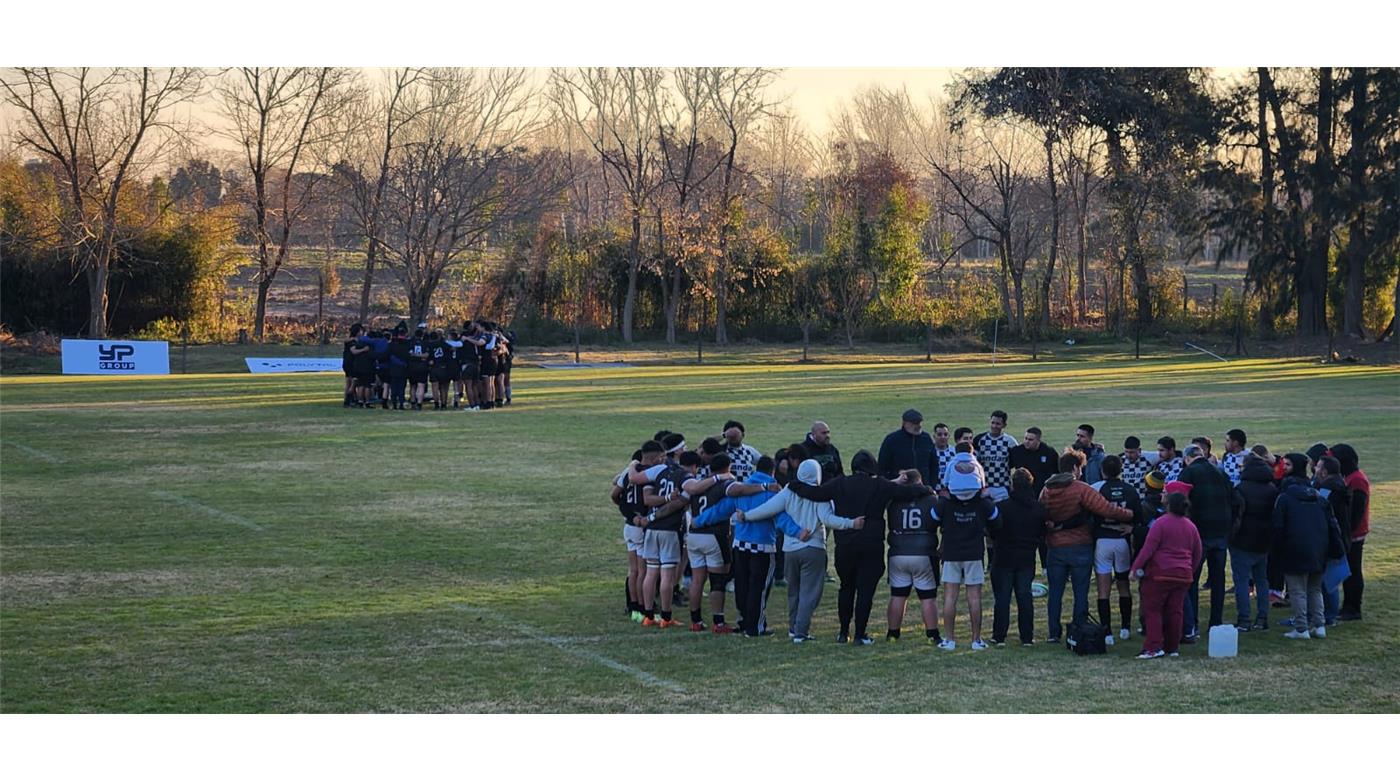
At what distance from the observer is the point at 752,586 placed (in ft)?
39.6

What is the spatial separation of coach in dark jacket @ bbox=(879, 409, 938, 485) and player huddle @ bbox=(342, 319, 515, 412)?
17116 millimetres

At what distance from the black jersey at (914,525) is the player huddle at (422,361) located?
19442mm

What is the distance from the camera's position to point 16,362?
41.8 meters

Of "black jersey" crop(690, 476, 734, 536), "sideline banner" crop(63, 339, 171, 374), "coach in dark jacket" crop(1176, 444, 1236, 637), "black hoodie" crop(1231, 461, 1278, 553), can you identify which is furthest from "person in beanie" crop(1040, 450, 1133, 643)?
"sideline banner" crop(63, 339, 171, 374)

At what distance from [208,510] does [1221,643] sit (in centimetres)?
1270

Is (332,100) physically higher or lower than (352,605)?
higher

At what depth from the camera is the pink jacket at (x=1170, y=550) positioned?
1147 centimetres

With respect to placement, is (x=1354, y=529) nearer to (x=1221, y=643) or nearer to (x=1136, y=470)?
(x=1136, y=470)

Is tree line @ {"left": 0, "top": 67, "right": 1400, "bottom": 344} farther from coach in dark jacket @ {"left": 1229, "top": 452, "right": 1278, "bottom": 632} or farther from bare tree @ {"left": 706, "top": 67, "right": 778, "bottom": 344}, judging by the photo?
coach in dark jacket @ {"left": 1229, "top": 452, "right": 1278, "bottom": 632}

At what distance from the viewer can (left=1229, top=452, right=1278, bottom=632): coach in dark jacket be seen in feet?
41.0

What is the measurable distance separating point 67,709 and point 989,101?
177 feet
